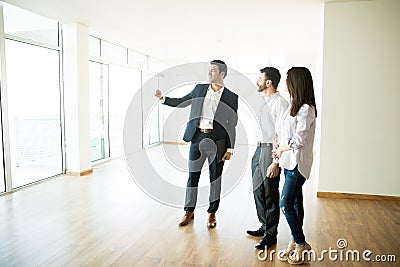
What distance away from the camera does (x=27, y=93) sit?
466cm

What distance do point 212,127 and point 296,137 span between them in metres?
1.03

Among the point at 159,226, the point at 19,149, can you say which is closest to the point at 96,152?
the point at 19,149

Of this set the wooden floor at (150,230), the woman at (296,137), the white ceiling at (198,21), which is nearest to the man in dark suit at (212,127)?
the wooden floor at (150,230)

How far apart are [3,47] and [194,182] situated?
305 centimetres

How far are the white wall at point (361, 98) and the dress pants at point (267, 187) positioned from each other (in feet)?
5.75

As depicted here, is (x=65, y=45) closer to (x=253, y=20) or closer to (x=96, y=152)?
(x=96, y=152)

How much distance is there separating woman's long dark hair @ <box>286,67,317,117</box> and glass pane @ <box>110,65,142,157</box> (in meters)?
5.38


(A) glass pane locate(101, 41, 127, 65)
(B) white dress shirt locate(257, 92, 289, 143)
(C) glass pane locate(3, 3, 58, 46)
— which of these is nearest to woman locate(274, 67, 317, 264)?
(B) white dress shirt locate(257, 92, 289, 143)

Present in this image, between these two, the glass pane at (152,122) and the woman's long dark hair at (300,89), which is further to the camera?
the glass pane at (152,122)

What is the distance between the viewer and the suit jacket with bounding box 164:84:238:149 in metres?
3.05

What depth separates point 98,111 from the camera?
653 centimetres

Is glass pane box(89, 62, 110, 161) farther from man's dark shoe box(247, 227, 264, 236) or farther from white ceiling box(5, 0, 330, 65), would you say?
man's dark shoe box(247, 227, 264, 236)

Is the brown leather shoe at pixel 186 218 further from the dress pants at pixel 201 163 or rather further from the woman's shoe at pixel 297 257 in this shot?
the woman's shoe at pixel 297 257

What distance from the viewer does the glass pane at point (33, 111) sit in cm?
441
